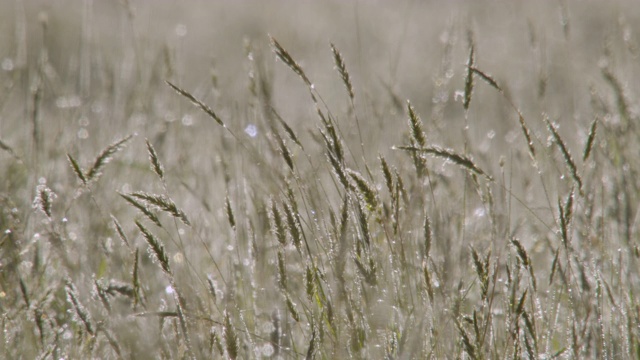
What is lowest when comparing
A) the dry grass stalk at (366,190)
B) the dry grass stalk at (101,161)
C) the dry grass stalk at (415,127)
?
the dry grass stalk at (366,190)

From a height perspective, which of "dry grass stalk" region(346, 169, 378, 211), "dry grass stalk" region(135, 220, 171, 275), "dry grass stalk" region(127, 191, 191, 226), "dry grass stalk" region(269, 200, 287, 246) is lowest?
"dry grass stalk" region(135, 220, 171, 275)

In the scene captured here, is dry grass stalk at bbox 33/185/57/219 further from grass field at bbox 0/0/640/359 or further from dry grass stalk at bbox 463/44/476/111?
dry grass stalk at bbox 463/44/476/111

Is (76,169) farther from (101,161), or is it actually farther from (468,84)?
(468,84)

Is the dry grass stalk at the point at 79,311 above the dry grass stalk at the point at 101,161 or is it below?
below

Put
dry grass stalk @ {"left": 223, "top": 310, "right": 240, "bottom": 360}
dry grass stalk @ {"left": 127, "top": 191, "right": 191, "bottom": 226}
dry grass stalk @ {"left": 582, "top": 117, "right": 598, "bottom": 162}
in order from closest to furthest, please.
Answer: dry grass stalk @ {"left": 223, "top": 310, "right": 240, "bottom": 360} < dry grass stalk @ {"left": 127, "top": 191, "right": 191, "bottom": 226} < dry grass stalk @ {"left": 582, "top": 117, "right": 598, "bottom": 162}

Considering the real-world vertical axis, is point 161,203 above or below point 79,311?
above

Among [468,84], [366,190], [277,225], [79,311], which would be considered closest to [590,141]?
[468,84]

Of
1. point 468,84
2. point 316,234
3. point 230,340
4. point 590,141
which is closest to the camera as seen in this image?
point 230,340

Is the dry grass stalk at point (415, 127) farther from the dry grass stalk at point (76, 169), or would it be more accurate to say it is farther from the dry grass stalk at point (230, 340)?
the dry grass stalk at point (76, 169)

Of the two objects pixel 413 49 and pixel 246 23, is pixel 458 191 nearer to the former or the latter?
pixel 413 49

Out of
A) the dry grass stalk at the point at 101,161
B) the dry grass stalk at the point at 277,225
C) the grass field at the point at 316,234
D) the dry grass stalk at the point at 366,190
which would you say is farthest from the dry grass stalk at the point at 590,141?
the dry grass stalk at the point at 101,161

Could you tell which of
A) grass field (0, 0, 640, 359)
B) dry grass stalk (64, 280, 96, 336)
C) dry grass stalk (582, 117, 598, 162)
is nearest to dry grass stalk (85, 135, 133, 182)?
grass field (0, 0, 640, 359)

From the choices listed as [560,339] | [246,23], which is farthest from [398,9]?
[560,339]
